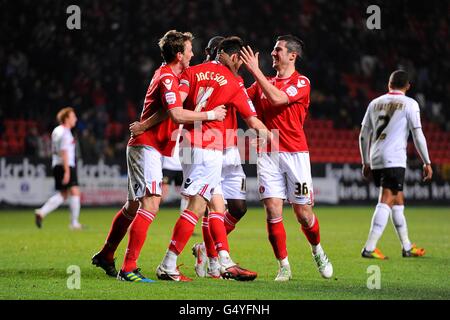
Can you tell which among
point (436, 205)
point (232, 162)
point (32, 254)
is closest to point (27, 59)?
point (436, 205)

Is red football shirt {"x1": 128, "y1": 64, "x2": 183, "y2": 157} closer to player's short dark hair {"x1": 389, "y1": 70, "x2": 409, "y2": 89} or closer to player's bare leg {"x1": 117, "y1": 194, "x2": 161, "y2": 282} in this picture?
player's bare leg {"x1": 117, "y1": 194, "x2": 161, "y2": 282}

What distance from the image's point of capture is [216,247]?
26.0 feet

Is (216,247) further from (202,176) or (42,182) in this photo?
(42,182)

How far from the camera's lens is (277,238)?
26.7ft

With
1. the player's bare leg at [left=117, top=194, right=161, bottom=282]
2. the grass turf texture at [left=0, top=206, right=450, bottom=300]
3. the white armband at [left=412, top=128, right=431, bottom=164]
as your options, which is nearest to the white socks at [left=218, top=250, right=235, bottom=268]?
the grass turf texture at [left=0, top=206, right=450, bottom=300]

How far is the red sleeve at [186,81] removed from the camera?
771 centimetres

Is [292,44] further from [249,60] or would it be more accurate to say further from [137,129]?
[137,129]

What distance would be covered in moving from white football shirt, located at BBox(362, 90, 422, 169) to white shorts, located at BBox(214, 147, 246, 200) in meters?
2.91

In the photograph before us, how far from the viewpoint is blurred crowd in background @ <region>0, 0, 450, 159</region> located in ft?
74.4

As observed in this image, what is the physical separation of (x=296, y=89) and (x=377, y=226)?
3.10m

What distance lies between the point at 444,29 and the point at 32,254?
1986cm

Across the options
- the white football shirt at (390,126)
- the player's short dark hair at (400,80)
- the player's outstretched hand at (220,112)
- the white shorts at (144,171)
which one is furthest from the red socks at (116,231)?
the player's short dark hair at (400,80)

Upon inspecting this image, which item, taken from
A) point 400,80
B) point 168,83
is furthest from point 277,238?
point 400,80

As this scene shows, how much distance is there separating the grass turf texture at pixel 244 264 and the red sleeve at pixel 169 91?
5.10 ft
